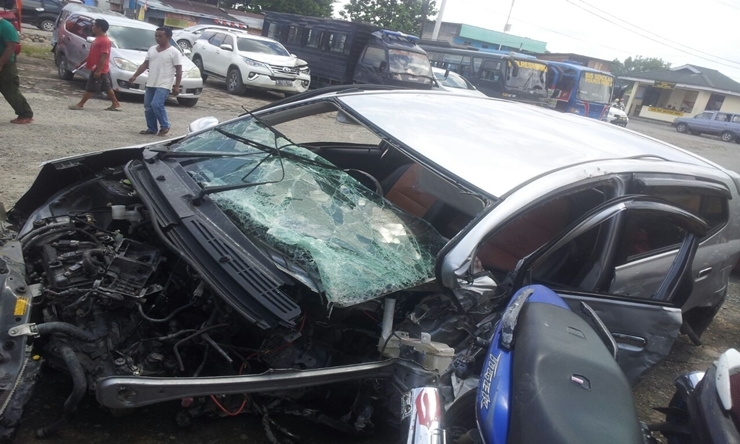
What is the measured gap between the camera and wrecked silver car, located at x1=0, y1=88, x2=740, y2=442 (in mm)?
2135

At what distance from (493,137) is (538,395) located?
163 cm

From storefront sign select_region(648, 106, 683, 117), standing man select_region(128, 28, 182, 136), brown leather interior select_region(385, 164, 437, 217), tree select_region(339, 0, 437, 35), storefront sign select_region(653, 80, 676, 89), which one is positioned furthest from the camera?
storefront sign select_region(653, 80, 676, 89)

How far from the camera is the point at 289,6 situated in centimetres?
3456

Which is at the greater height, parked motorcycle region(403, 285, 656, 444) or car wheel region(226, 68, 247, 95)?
parked motorcycle region(403, 285, 656, 444)

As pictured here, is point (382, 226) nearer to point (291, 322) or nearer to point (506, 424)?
point (291, 322)

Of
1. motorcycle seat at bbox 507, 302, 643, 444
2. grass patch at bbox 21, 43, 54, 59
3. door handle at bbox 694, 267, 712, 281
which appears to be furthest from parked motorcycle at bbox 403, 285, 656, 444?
grass patch at bbox 21, 43, 54, 59

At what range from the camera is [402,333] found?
7.36ft

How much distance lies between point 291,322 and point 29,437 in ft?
4.15

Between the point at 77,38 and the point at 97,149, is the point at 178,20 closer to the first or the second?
the point at 77,38

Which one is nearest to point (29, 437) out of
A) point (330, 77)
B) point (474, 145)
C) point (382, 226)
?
point (382, 226)

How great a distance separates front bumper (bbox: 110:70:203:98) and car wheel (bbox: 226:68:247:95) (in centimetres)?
300

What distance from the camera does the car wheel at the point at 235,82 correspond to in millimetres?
14016

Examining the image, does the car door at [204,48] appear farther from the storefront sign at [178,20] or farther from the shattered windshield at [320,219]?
the shattered windshield at [320,219]

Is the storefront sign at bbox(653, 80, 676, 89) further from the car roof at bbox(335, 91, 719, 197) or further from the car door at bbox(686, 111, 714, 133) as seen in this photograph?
the car roof at bbox(335, 91, 719, 197)
